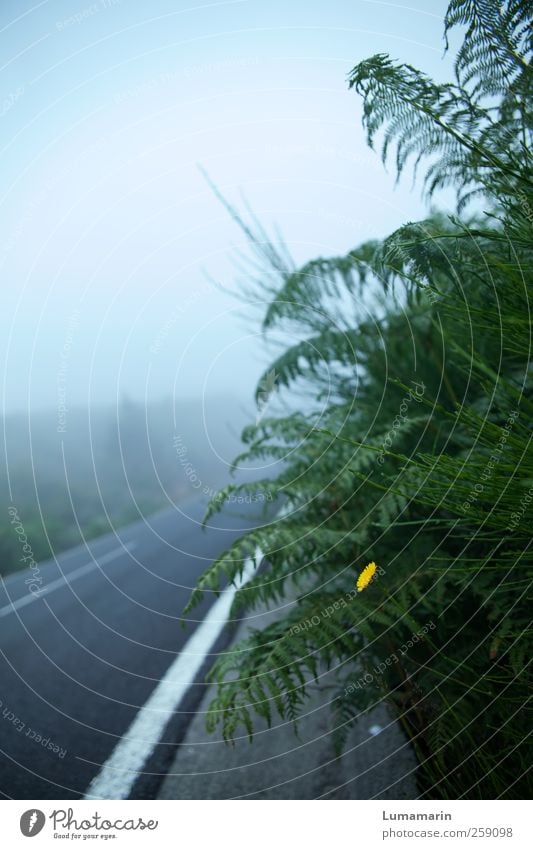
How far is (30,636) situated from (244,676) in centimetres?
310

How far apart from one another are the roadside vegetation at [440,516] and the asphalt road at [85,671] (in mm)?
292

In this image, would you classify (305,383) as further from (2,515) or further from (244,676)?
(2,515)

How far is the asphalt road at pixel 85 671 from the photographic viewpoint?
1623mm

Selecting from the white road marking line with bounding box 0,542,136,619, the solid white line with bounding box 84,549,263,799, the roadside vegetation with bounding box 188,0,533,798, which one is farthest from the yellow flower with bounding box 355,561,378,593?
the white road marking line with bounding box 0,542,136,619

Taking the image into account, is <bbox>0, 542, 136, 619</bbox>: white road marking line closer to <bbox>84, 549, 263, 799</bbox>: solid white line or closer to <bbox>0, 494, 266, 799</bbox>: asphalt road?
<bbox>0, 494, 266, 799</bbox>: asphalt road

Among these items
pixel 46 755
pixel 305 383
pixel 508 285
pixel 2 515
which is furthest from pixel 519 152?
pixel 2 515

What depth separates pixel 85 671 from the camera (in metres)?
2.65

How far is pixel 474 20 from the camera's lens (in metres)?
0.98

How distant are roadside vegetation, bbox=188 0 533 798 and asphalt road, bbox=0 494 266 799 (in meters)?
0.29

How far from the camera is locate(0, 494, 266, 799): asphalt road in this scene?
1.62m

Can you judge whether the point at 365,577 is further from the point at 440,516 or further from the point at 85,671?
the point at 85,671

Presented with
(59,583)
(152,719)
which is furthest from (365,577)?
(59,583)

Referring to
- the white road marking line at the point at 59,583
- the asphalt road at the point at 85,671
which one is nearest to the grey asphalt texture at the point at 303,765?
the asphalt road at the point at 85,671
